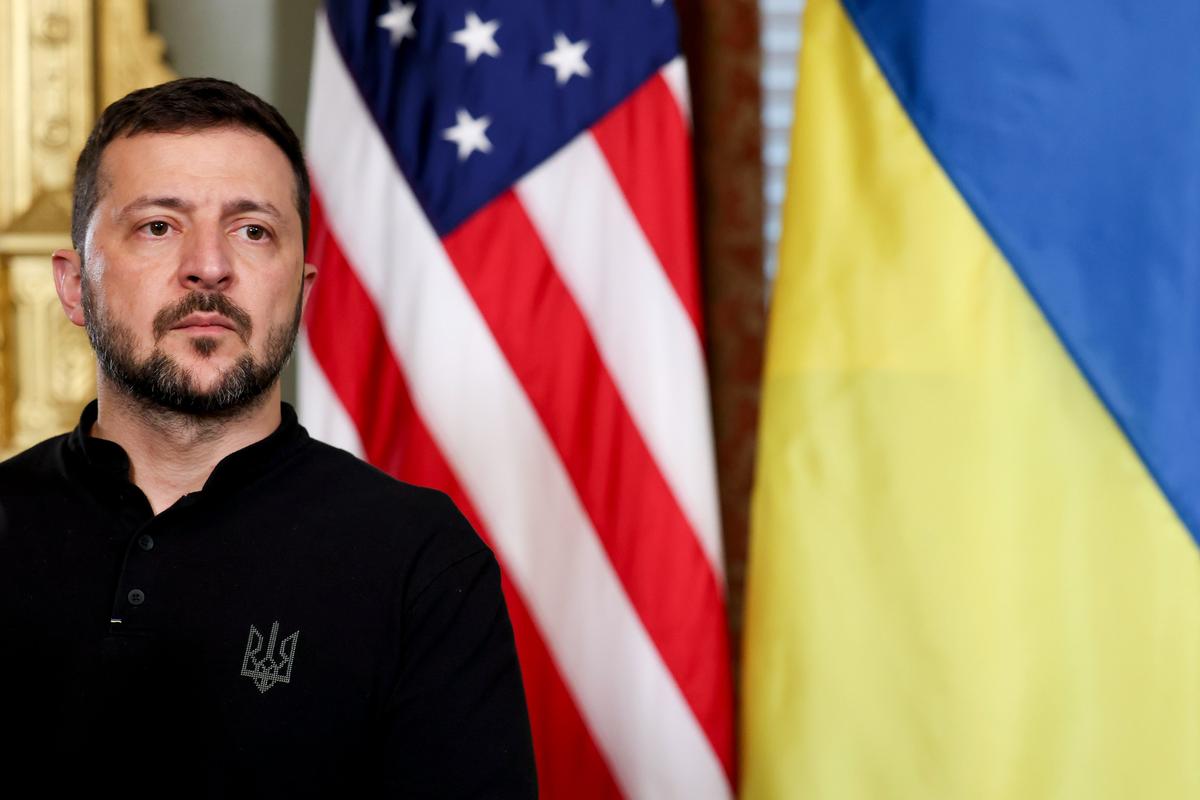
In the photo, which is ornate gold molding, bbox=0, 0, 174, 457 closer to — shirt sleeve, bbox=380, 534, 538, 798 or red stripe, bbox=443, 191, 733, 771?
red stripe, bbox=443, 191, 733, 771

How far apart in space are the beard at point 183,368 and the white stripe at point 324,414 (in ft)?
1.63

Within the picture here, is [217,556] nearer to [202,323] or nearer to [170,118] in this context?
[202,323]

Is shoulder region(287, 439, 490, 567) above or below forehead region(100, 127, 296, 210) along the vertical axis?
below

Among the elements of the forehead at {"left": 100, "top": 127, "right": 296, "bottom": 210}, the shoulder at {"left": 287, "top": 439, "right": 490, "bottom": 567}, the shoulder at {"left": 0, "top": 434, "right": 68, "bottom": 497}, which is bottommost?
the shoulder at {"left": 287, "top": 439, "right": 490, "bottom": 567}

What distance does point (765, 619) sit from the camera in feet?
4.03

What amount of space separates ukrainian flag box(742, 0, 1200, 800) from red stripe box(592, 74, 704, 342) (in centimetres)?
19

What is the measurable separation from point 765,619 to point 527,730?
372 millimetres

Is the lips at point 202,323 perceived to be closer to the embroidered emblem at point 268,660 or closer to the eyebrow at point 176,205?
the eyebrow at point 176,205

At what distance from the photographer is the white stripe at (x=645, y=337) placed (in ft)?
4.54

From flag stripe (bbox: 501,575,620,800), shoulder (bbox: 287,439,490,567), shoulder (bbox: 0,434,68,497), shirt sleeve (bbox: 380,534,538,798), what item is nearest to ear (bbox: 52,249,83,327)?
shoulder (bbox: 0,434,68,497)

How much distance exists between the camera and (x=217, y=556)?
93 cm

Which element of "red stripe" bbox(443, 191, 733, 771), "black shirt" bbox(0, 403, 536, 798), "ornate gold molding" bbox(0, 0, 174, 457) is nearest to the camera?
"black shirt" bbox(0, 403, 536, 798)

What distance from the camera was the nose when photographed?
36.6 inches

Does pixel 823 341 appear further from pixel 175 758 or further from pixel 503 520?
pixel 175 758
